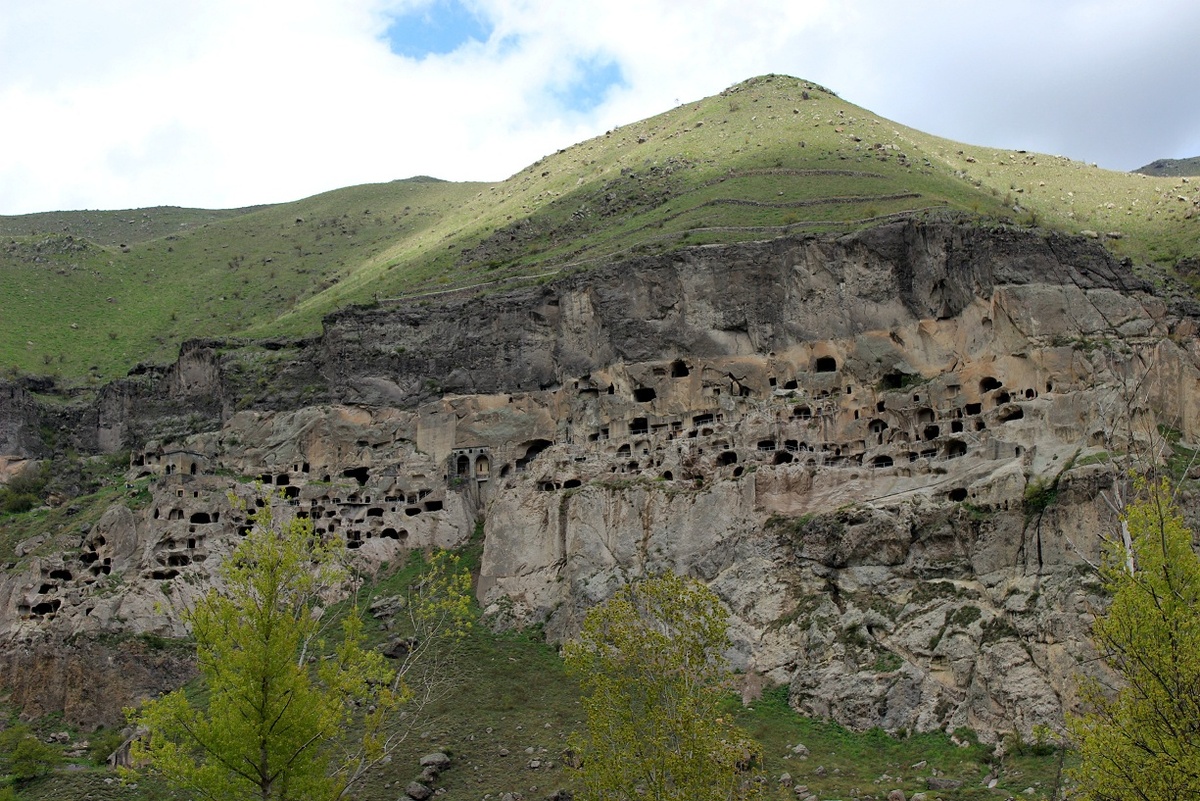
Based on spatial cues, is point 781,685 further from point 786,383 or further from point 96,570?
point 96,570

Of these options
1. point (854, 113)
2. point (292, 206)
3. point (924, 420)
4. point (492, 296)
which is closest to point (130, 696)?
point (492, 296)

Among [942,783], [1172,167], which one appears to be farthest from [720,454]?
[1172,167]

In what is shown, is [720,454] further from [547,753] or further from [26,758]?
[26,758]

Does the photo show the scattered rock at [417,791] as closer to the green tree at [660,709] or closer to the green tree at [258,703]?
the green tree at [258,703]

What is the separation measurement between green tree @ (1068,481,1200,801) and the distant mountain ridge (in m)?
143

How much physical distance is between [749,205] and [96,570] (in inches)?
2195

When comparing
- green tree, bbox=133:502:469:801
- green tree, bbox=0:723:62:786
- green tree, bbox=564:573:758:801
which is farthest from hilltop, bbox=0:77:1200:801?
green tree, bbox=564:573:758:801

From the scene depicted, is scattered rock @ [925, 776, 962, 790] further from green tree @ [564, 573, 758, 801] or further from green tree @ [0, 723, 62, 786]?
green tree @ [0, 723, 62, 786]

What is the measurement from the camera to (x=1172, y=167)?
153m

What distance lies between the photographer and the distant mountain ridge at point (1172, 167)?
149m

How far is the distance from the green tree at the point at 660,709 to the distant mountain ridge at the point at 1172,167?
474ft

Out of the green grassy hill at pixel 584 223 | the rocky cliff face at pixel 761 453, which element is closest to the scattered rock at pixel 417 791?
the rocky cliff face at pixel 761 453

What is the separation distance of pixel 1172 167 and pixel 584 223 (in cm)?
9860

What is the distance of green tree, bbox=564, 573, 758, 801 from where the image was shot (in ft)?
81.3
